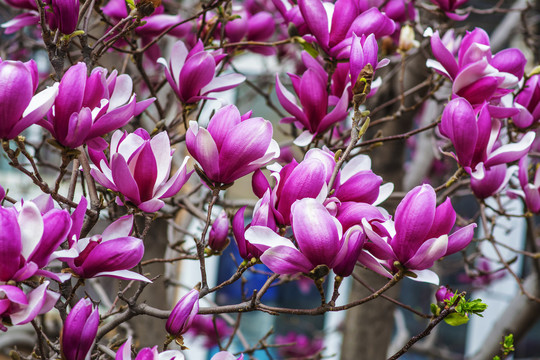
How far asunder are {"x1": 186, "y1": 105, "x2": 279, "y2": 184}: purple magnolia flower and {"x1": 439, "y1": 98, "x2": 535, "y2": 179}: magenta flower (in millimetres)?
235

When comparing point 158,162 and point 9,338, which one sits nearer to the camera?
point 158,162

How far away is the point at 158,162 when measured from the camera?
0.59m

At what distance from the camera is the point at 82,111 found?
56cm

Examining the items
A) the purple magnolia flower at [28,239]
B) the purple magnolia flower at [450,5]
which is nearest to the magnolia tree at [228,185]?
the purple magnolia flower at [28,239]

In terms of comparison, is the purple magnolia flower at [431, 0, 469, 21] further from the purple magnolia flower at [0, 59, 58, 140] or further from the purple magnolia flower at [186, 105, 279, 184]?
the purple magnolia flower at [0, 59, 58, 140]

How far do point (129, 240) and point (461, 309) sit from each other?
32 cm

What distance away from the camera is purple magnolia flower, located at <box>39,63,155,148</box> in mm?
563

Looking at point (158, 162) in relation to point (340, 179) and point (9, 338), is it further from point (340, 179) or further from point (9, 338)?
point (9, 338)

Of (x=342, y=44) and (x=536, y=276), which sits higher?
(x=342, y=44)

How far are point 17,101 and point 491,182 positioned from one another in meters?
0.67

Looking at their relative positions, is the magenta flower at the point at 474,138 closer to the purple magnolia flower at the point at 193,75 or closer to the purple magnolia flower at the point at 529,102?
the purple magnolia flower at the point at 529,102

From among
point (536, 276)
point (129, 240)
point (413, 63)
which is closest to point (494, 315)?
point (536, 276)

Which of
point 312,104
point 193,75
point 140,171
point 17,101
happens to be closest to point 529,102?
point 312,104

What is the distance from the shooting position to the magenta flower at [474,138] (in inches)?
26.7
